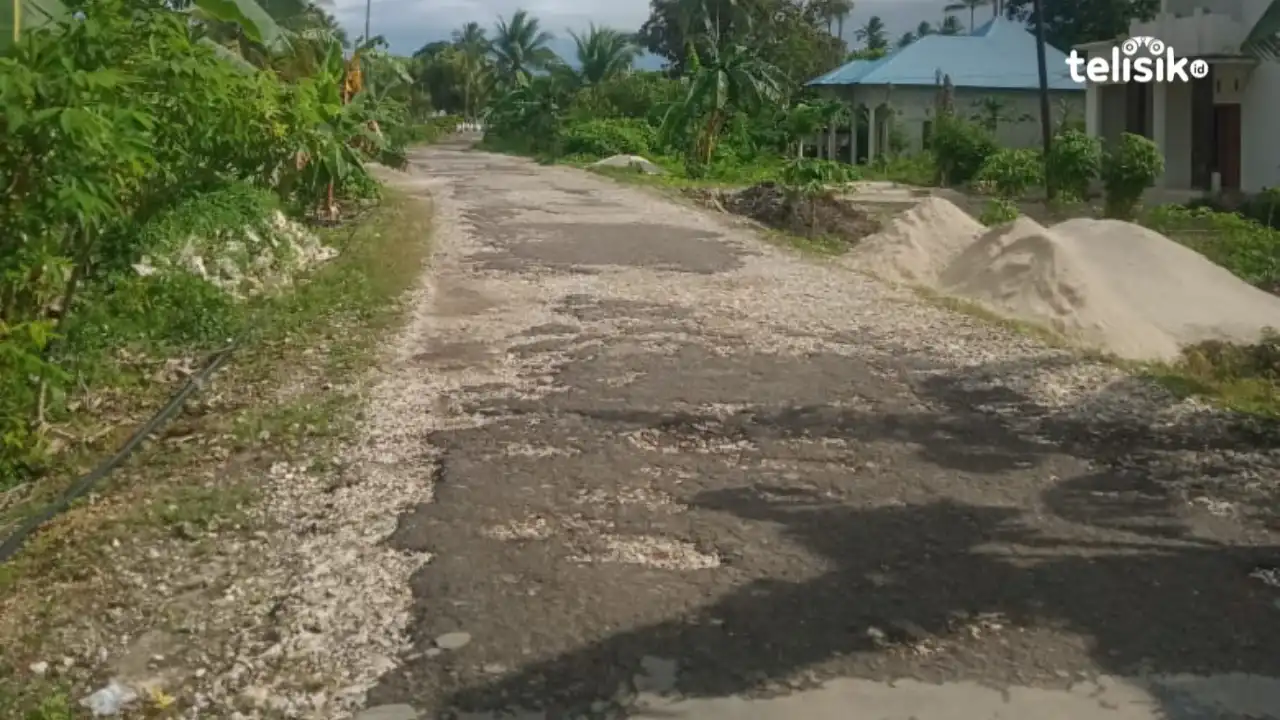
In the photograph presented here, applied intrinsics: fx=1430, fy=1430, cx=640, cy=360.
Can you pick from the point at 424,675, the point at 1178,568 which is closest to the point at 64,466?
the point at 424,675

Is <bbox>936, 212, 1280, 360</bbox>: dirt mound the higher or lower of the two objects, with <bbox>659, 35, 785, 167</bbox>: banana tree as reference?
lower

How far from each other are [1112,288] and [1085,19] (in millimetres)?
37476

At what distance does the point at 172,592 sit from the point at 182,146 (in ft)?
8.90

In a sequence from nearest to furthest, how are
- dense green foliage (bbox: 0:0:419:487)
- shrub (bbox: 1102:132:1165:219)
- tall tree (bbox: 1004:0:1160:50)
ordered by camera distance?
dense green foliage (bbox: 0:0:419:487)
shrub (bbox: 1102:132:1165:219)
tall tree (bbox: 1004:0:1160:50)

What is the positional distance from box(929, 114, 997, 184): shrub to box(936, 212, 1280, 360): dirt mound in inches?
700

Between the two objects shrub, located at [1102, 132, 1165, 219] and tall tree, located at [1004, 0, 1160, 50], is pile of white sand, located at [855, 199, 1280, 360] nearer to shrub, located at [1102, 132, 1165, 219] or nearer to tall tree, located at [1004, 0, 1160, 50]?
shrub, located at [1102, 132, 1165, 219]

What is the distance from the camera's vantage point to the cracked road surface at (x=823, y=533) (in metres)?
4.34

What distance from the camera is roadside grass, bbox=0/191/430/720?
514cm

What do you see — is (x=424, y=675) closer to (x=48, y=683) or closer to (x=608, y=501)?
(x=48, y=683)

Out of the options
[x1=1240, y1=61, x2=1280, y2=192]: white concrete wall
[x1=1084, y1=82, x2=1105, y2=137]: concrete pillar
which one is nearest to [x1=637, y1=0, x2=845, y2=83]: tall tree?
[x1=1084, y1=82, x2=1105, y2=137]: concrete pillar

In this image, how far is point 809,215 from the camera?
22.2 metres

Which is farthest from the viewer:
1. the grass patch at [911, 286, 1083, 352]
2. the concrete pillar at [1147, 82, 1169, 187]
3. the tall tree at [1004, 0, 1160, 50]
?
the tall tree at [1004, 0, 1160, 50]

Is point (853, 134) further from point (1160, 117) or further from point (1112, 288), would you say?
point (1112, 288)

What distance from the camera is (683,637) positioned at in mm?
4637
